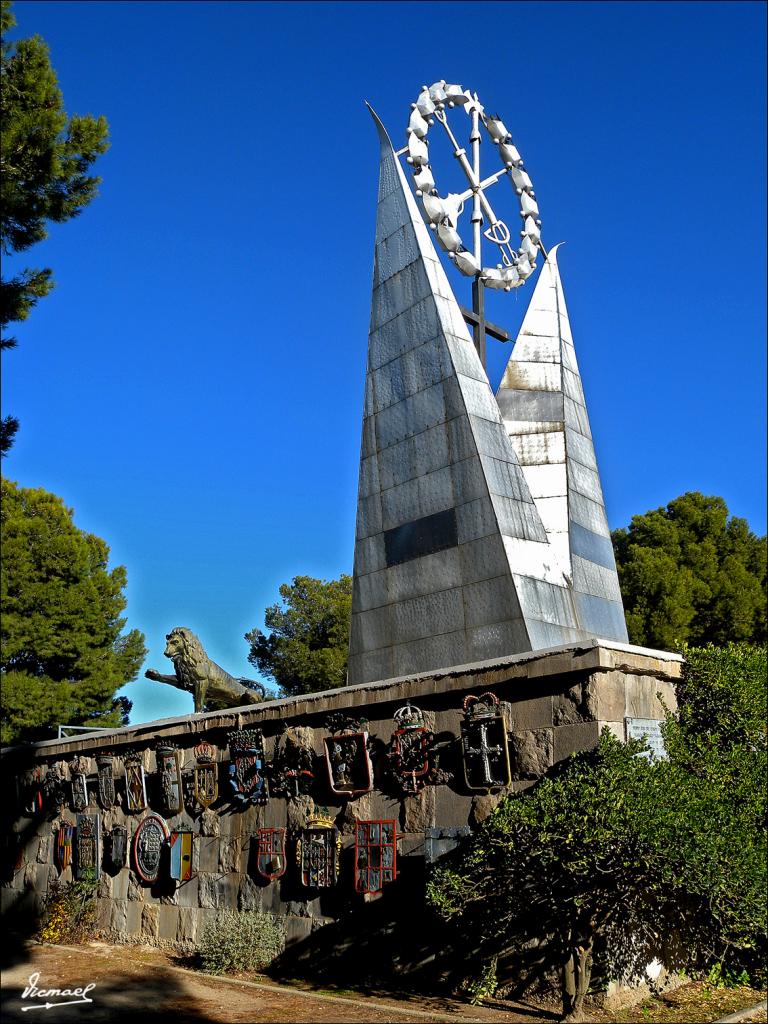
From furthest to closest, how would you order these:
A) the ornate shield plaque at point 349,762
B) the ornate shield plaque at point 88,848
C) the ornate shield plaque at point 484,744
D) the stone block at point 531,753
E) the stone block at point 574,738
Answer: the ornate shield plaque at point 88,848, the ornate shield plaque at point 349,762, the ornate shield plaque at point 484,744, the stone block at point 531,753, the stone block at point 574,738

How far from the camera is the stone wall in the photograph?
645cm

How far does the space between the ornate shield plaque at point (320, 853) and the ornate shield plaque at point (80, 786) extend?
3.95 metres

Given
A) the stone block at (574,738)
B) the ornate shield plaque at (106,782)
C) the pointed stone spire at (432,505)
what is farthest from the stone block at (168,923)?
the stone block at (574,738)

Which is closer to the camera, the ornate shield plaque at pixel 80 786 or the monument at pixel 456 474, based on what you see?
the monument at pixel 456 474

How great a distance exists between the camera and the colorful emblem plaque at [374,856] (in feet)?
23.6

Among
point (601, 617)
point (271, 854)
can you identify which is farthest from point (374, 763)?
A: point (601, 617)

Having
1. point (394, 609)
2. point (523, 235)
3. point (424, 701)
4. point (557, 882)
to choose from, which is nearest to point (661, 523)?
point (523, 235)

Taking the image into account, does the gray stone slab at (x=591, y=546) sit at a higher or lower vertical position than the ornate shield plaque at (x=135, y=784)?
higher

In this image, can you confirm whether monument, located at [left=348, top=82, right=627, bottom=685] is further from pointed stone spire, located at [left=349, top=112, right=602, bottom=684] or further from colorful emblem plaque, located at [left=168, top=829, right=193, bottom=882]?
colorful emblem plaque, located at [left=168, top=829, right=193, bottom=882]

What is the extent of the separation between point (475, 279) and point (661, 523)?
10.7 meters

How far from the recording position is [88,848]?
10.4 metres

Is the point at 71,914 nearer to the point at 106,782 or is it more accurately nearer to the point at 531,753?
the point at 106,782

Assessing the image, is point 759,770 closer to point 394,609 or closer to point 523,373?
point 394,609

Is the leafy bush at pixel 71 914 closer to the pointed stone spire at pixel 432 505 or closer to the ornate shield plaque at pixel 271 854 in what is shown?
the ornate shield plaque at pixel 271 854
